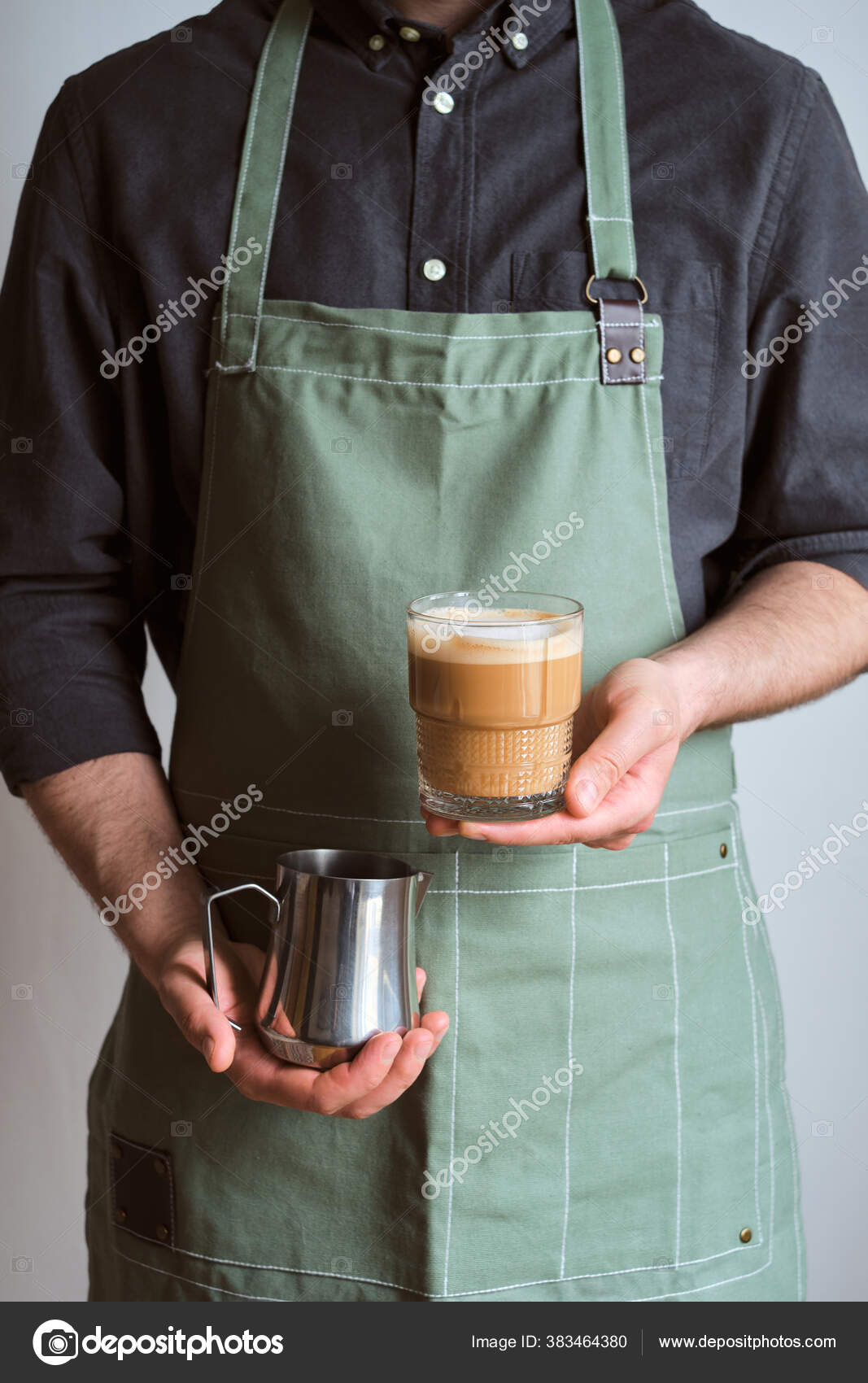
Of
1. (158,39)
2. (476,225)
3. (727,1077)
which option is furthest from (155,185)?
(727,1077)

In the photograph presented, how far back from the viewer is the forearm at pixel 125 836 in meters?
1.28

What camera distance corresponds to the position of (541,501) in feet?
3.99

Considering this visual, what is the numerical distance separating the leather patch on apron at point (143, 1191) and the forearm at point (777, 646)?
2.39 feet

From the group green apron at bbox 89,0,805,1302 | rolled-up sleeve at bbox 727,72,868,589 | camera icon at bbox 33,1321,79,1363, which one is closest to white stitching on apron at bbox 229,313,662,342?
green apron at bbox 89,0,805,1302

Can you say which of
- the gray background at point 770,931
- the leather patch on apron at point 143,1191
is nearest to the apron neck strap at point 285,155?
the gray background at point 770,931

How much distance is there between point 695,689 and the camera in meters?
1.18

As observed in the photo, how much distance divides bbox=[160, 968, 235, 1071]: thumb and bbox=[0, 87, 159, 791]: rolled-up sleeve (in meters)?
0.31

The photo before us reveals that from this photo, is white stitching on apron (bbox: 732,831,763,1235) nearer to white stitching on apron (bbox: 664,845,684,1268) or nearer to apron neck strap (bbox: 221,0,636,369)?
white stitching on apron (bbox: 664,845,684,1268)

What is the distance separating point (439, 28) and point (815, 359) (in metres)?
0.54

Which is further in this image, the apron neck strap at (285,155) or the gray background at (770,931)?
the gray background at (770,931)

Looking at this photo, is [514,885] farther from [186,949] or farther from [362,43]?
[362,43]

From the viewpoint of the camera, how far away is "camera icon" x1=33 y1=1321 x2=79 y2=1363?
4.19 ft

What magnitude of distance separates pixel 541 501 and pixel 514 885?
387 millimetres

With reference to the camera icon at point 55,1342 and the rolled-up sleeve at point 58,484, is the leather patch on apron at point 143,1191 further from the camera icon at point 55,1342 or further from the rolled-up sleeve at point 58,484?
the rolled-up sleeve at point 58,484
